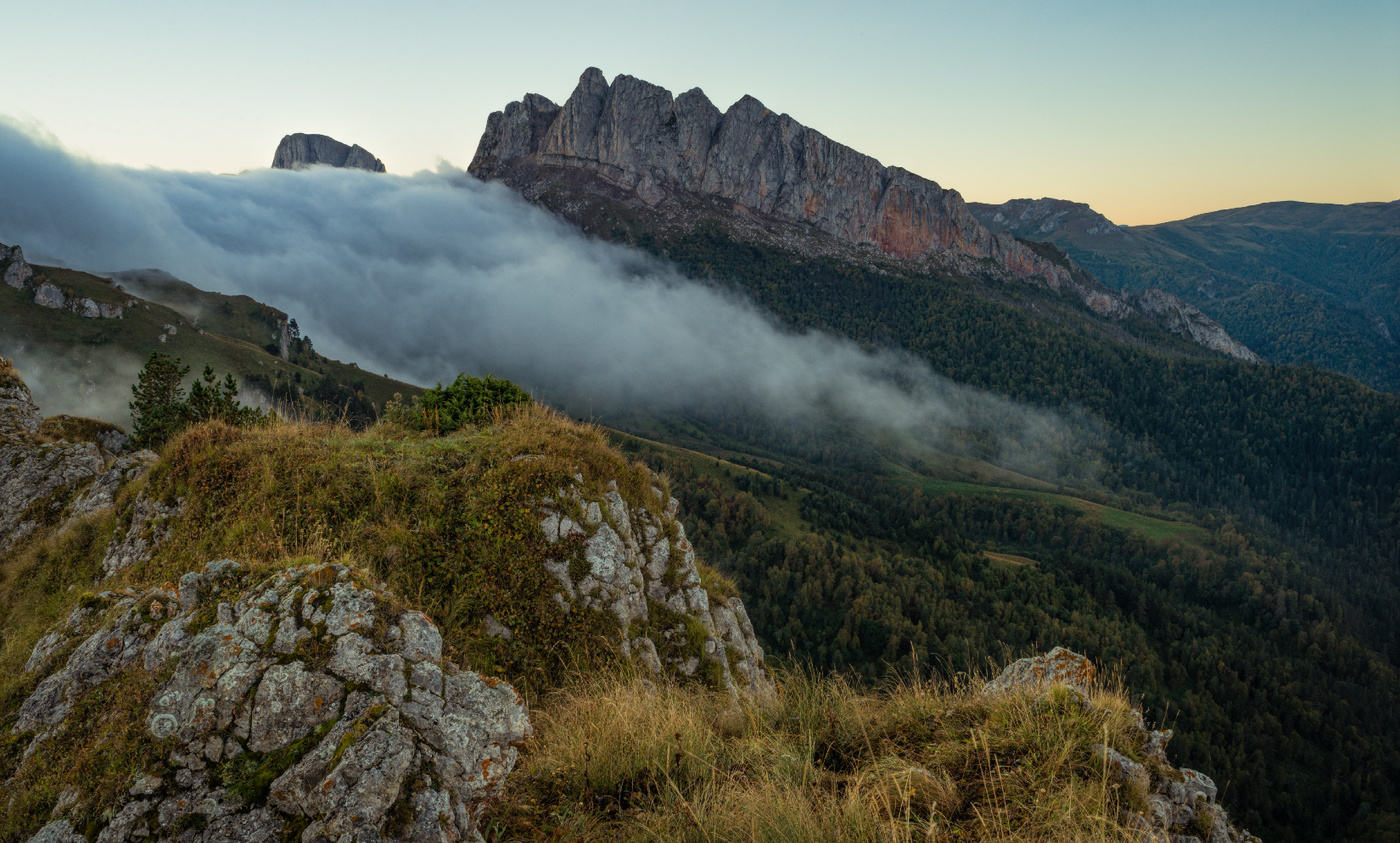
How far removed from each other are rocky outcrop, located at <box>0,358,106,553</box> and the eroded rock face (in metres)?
12.3

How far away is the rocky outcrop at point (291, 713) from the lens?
12.4 feet

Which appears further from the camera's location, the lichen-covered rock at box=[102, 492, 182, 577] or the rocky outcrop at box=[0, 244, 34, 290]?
the rocky outcrop at box=[0, 244, 34, 290]

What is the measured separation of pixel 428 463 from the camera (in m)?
10.3

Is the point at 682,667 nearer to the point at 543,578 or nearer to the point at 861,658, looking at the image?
the point at 543,578

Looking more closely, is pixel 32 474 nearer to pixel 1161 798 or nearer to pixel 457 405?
pixel 457 405

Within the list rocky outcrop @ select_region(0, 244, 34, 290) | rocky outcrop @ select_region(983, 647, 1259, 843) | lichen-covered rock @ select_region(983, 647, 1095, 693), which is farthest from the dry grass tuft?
rocky outcrop @ select_region(0, 244, 34, 290)

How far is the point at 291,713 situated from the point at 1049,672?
30.3 feet

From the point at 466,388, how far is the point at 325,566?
9352 millimetres

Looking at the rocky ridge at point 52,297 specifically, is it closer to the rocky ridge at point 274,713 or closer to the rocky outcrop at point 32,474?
the rocky outcrop at point 32,474

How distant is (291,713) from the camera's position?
4207mm

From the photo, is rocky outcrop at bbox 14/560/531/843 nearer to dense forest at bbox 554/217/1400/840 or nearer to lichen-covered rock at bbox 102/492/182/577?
lichen-covered rock at bbox 102/492/182/577

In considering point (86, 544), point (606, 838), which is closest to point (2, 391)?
point (86, 544)

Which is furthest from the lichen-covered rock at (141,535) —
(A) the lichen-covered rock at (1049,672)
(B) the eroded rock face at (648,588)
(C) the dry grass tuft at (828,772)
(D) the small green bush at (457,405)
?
(A) the lichen-covered rock at (1049,672)

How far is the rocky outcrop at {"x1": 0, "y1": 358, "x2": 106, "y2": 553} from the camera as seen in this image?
12053 mm
